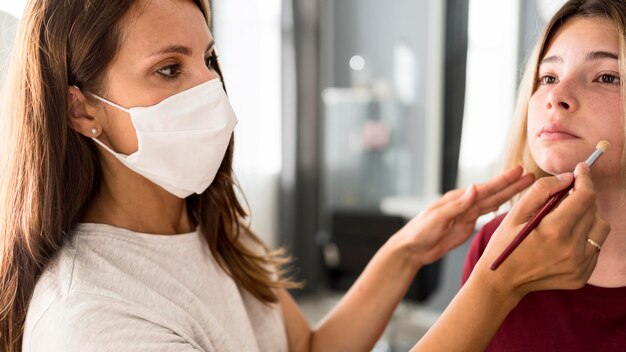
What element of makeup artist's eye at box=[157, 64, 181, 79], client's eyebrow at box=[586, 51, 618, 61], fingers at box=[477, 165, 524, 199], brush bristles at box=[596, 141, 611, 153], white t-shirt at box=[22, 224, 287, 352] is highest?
makeup artist's eye at box=[157, 64, 181, 79]

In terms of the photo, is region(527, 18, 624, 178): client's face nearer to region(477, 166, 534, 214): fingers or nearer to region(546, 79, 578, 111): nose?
region(546, 79, 578, 111): nose

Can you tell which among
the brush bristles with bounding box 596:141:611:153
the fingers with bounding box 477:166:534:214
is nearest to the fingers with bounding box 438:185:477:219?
the fingers with bounding box 477:166:534:214

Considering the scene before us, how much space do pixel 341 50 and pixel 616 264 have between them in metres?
3.10

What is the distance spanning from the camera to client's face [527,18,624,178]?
3.34ft

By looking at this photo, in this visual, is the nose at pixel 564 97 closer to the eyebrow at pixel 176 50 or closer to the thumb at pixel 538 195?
the thumb at pixel 538 195

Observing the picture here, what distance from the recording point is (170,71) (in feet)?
3.30

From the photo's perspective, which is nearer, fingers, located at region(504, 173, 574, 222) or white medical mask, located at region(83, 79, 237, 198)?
fingers, located at region(504, 173, 574, 222)

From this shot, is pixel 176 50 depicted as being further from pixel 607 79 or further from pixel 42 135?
pixel 607 79

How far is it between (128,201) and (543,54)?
31.3 inches

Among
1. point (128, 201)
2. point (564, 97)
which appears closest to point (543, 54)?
point (564, 97)

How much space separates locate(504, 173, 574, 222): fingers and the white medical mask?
515mm

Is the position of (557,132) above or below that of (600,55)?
below

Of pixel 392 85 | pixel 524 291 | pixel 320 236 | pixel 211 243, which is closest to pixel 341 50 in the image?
pixel 392 85

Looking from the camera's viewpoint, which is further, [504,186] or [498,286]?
[504,186]
